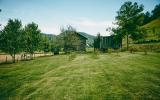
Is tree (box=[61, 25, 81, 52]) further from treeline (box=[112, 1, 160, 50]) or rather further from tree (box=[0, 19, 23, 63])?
tree (box=[0, 19, 23, 63])

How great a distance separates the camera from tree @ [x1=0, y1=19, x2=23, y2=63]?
39.8 metres

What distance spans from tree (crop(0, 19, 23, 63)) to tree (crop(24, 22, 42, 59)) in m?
2.50

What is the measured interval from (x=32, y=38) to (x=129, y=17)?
2810 centimetres

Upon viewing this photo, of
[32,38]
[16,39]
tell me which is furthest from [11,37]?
[32,38]

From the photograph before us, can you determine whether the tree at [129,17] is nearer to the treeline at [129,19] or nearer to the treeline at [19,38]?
the treeline at [129,19]

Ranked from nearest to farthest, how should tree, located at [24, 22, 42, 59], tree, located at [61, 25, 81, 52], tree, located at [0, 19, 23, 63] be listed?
tree, located at [0, 19, 23, 63] → tree, located at [24, 22, 42, 59] → tree, located at [61, 25, 81, 52]

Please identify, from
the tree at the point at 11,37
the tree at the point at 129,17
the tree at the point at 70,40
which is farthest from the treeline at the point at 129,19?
the tree at the point at 11,37

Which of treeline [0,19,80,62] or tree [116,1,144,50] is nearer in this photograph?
treeline [0,19,80,62]

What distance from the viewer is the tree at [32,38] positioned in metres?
46.1

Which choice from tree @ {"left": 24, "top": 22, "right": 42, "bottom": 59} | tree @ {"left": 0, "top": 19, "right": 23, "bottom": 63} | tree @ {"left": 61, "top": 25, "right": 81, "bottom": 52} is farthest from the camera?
tree @ {"left": 61, "top": 25, "right": 81, "bottom": 52}

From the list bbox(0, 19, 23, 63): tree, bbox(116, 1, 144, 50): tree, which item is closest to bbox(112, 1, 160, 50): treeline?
bbox(116, 1, 144, 50): tree

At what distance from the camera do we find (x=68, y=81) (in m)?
14.0

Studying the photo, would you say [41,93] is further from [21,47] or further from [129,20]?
[129,20]

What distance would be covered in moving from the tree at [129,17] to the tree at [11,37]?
91.8 feet
